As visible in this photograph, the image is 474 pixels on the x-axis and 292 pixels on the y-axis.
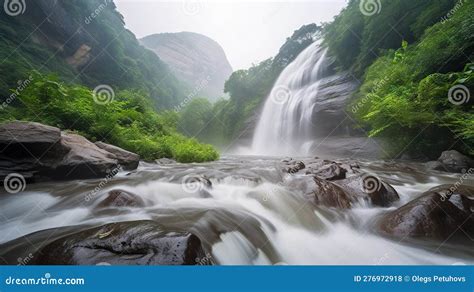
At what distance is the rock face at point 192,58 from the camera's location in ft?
335

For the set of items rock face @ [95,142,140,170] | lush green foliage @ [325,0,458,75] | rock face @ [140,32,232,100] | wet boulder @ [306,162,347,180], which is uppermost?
rock face @ [140,32,232,100]

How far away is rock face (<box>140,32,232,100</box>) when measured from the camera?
102188 millimetres

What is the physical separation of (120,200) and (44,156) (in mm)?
2393

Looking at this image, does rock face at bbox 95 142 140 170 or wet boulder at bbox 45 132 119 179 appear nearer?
wet boulder at bbox 45 132 119 179

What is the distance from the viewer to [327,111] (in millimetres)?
14656

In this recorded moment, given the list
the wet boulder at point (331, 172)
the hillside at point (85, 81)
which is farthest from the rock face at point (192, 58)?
the wet boulder at point (331, 172)

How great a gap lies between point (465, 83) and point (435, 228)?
5.59 metres

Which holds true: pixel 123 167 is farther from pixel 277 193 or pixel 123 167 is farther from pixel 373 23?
pixel 373 23

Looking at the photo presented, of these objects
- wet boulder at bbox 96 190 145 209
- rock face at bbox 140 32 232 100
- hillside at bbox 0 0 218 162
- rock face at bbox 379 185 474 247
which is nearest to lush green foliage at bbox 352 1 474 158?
rock face at bbox 379 185 474 247

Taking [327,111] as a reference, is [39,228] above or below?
below

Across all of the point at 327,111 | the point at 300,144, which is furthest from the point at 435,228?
the point at 300,144

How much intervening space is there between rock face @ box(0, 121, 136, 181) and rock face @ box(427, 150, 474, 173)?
29.4ft

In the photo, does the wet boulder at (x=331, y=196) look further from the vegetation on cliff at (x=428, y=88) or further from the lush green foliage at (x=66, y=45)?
the lush green foliage at (x=66, y=45)

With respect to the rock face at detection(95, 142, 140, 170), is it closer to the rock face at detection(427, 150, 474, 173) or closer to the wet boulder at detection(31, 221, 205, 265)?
the wet boulder at detection(31, 221, 205, 265)
